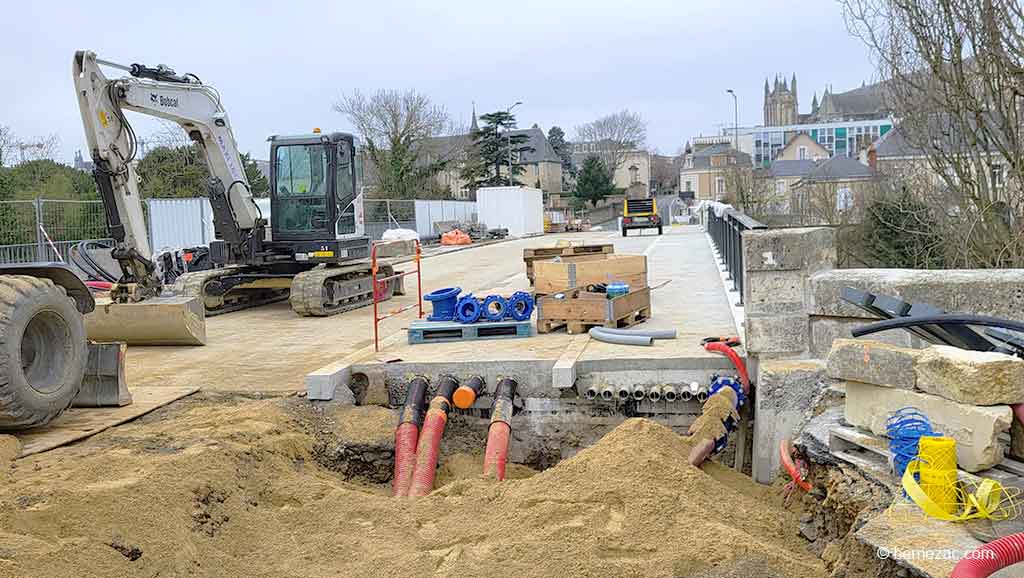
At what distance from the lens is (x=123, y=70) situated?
11766 mm

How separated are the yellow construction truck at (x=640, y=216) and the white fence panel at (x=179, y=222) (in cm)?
1868

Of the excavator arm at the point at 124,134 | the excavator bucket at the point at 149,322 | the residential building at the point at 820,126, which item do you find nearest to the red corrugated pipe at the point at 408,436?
the excavator bucket at the point at 149,322

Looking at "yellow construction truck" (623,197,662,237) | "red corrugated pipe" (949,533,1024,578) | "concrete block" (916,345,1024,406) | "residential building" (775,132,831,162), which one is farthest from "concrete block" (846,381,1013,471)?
"residential building" (775,132,831,162)

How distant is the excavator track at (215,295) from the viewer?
45.2ft

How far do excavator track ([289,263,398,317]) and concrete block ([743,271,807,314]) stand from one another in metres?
7.94

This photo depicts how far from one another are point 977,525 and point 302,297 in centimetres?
1091

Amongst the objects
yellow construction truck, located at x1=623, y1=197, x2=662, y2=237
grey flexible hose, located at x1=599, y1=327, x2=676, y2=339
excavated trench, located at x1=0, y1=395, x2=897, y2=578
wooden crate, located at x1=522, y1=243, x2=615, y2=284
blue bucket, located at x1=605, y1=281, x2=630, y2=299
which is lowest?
excavated trench, located at x1=0, y1=395, x2=897, y2=578

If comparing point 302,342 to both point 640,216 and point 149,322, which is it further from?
point 640,216

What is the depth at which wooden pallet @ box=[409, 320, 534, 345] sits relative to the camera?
9766 mm

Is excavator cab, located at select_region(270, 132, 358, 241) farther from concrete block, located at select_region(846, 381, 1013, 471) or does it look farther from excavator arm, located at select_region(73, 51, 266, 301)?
concrete block, located at select_region(846, 381, 1013, 471)

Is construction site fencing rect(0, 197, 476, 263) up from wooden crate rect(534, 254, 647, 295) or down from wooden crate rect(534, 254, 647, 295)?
up

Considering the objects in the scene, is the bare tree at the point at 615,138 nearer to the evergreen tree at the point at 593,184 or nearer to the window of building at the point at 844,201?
the evergreen tree at the point at 593,184

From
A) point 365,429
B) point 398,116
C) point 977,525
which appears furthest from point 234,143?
point 398,116

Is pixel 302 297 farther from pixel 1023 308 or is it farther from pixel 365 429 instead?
pixel 1023 308
